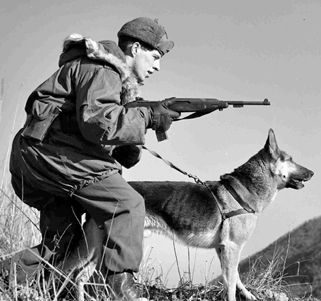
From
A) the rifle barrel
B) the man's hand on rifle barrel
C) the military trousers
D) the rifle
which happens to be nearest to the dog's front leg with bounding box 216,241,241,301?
the rifle barrel

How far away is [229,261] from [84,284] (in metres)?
2.58

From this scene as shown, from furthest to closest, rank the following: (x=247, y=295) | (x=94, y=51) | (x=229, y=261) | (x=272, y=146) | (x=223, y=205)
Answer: (x=272, y=146) < (x=223, y=205) < (x=229, y=261) < (x=247, y=295) < (x=94, y=51)

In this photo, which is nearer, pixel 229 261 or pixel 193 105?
pixel 193 105

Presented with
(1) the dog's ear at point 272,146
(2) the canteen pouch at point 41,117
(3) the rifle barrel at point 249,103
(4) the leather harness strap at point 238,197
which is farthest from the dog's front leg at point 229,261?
(2) the canteen pouch at point 41,117

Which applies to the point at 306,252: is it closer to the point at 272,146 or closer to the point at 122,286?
the point at 272,146

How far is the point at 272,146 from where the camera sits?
7.35 m

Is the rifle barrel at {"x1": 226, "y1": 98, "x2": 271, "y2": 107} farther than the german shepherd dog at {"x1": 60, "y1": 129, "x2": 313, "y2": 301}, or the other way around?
the german shepherd dog at {"x1": 60, "y1": 129, "x2": 313, "y2": 301}

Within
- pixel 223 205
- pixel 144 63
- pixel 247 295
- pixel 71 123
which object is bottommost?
pixel 247 295

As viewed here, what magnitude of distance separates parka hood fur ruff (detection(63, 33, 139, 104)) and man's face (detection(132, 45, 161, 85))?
0.06 meters

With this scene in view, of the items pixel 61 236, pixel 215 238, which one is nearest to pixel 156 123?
pixel 61 236

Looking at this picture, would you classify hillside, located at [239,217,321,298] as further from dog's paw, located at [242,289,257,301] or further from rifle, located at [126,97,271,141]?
rifle, located at [126,97,271,141]

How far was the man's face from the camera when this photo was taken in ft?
13.9

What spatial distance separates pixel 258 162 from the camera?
7309 millimetres

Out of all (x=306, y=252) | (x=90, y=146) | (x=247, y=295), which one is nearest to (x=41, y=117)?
(x=90, y=146)
